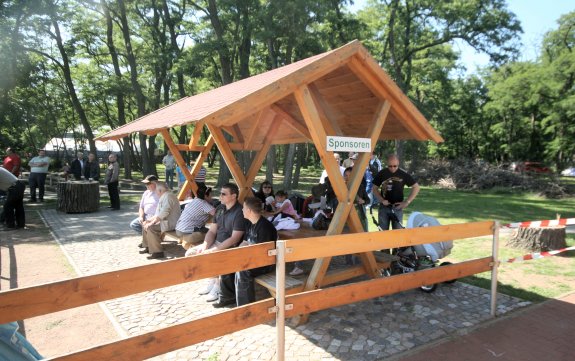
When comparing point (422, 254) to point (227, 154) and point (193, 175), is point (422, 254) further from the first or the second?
point (193, 175)

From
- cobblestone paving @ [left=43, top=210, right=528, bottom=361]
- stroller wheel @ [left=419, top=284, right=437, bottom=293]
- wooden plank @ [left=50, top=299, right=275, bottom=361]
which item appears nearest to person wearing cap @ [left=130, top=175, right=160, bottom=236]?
cobblestone paving @ [left=43, top=210, right=528, bottom=361]

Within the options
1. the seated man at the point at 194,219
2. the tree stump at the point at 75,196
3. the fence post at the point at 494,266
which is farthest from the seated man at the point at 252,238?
the tree stump at the point at 75,196

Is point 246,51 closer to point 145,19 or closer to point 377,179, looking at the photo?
point 145,19

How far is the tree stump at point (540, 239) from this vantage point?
22.9ft

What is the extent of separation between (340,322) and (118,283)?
8.86ft

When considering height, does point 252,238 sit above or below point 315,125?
below

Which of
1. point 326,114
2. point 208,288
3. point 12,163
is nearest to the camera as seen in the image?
point 326,114

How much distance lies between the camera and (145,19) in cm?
2459

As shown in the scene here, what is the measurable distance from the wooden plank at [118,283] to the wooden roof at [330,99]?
143 cm

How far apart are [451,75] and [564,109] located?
45.3 feet

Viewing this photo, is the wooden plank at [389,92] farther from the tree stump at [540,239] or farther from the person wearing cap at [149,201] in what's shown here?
the person wearing cap at [149,201]

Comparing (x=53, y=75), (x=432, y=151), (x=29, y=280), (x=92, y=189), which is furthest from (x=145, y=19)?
(x=432, y=151)

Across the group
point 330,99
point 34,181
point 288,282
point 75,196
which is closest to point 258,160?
point 330,99

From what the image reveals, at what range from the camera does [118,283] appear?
2346mm
